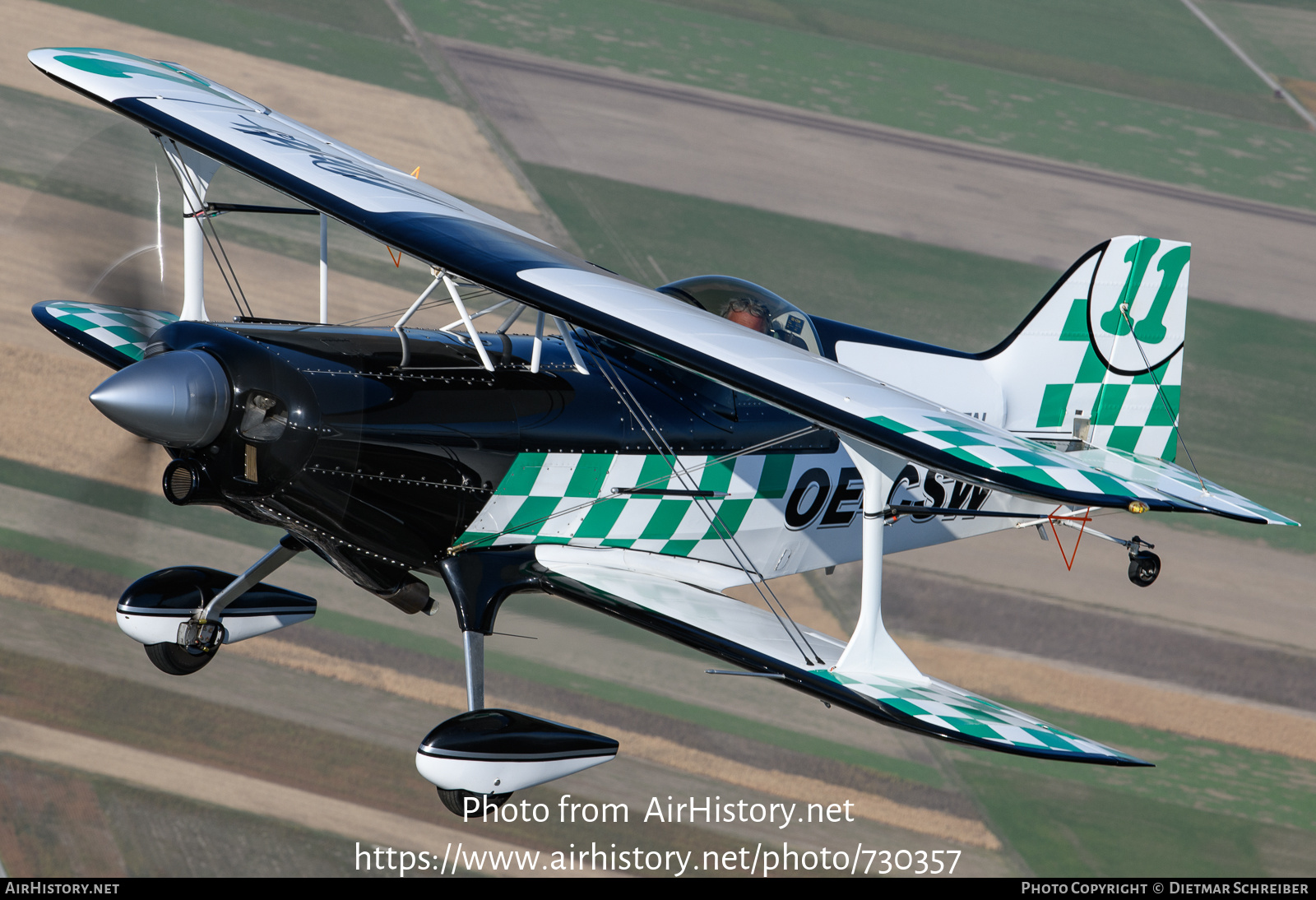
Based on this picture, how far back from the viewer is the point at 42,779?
13508 millimetres

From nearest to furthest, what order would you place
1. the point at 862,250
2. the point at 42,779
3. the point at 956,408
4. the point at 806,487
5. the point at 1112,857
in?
the point at 806,487, the point at 956,408, the point at 42,779, the point at 1112,857, the point at 862,250

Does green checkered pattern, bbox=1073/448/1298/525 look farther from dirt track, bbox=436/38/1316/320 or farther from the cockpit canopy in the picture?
dirt track, bbox=436/38/1316/320

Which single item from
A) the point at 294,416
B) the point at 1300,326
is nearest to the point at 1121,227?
the point at 1300,326

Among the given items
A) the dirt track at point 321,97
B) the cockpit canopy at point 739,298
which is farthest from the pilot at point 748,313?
the dirt track at point 321,97

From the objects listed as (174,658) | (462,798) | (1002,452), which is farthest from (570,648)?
(1002,452)

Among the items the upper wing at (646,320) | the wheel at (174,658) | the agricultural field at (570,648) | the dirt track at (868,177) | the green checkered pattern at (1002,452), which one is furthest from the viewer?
the dirt track at (868,177)

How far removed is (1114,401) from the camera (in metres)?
12.9

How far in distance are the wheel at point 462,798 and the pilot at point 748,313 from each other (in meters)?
4.22

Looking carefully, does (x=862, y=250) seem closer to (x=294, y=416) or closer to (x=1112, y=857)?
(x=1112, y=857)

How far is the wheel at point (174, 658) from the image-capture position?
441 inches

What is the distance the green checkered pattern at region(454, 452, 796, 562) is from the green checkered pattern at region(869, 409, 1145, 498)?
→ 239 centimetres

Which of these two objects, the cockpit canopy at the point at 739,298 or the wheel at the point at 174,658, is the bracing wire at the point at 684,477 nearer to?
the cockpit canopy at the point at 739,298
